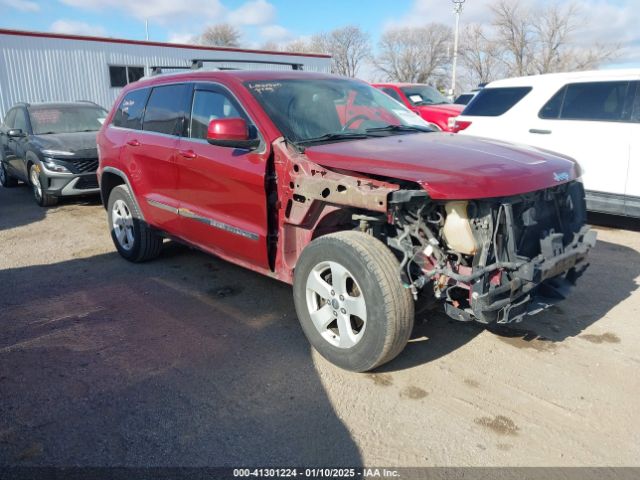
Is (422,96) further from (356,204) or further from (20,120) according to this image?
(356,204)

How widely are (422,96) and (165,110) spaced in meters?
9.32

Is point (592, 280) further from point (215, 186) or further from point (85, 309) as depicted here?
point (85, 309)

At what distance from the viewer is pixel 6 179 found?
10914 mm

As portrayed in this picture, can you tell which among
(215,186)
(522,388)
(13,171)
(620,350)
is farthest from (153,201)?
(13,171)

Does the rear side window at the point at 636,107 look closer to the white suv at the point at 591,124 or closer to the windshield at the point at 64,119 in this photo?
the white suv at the point at 591,124

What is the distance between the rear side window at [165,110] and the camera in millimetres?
4715

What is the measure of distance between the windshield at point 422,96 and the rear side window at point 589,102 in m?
6.07

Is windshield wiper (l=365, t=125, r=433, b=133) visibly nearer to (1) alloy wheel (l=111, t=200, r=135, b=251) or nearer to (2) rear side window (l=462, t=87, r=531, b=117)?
(1) alloy wheel (l=111, t=200, r=135, b=251)

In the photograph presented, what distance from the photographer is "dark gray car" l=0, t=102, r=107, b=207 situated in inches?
331

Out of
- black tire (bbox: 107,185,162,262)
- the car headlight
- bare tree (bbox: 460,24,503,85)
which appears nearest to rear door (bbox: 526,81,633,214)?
black tire (bbox: 107,185,162,262)

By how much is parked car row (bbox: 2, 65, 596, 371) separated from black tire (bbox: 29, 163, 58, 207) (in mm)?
4538

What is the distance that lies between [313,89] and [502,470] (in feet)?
10.2

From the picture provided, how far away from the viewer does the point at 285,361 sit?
11.7ft

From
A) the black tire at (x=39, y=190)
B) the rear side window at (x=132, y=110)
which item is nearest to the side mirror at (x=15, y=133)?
the black tire at (x=39, y=190)
